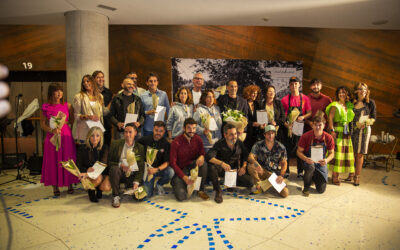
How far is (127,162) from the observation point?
146 inches

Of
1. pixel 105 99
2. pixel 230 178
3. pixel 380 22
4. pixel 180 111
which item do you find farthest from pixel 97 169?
pixel 380 22

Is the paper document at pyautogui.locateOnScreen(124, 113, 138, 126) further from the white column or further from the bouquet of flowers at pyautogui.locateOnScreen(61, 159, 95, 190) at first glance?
the white column

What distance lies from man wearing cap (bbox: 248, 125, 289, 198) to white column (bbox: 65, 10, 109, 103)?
345 centimetres

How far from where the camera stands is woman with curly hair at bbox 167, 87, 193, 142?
4230mm

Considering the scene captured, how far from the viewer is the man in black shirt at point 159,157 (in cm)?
386

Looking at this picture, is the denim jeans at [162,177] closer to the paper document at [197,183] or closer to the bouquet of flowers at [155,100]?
the paper document at [197,183]

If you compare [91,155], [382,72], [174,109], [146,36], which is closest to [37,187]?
[91,155]

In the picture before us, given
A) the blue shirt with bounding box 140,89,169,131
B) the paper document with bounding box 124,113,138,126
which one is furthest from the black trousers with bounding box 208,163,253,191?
the paper document with bounding box 124,113,138,126

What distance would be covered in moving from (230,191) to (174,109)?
146cm

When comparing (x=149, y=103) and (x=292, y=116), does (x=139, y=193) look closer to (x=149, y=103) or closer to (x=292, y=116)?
(x=149, y=103)

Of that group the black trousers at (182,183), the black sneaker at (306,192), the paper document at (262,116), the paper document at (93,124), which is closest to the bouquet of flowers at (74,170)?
the paper document at (93,124)

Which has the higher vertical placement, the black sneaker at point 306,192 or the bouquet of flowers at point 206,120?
the bouquet of flowers at point 206,120

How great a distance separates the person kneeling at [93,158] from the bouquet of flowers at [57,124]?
0.36 meters

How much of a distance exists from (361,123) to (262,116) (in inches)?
63.9
